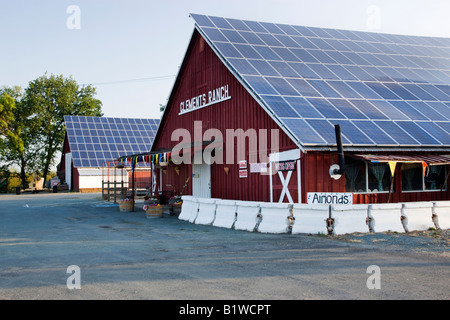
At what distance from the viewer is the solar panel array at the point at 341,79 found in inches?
661

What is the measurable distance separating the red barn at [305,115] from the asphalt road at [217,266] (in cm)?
386

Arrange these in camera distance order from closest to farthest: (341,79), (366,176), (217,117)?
1. (366,176)
2. (341,79)
3. (217,117)

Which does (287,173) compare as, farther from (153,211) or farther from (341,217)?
(153,211)

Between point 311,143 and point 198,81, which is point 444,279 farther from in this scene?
point 198,81

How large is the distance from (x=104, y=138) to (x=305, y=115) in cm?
3771

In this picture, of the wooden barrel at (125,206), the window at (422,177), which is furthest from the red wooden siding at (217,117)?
the window at (422,177)

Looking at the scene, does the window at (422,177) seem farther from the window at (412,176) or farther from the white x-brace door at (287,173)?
the white x-brace door at (287,173)

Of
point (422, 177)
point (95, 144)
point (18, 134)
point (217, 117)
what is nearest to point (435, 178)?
point (422, 177)

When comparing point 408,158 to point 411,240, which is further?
point 408,158

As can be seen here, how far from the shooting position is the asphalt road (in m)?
6.95

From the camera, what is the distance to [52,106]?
62625 mm

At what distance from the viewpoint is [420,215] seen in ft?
45.1
